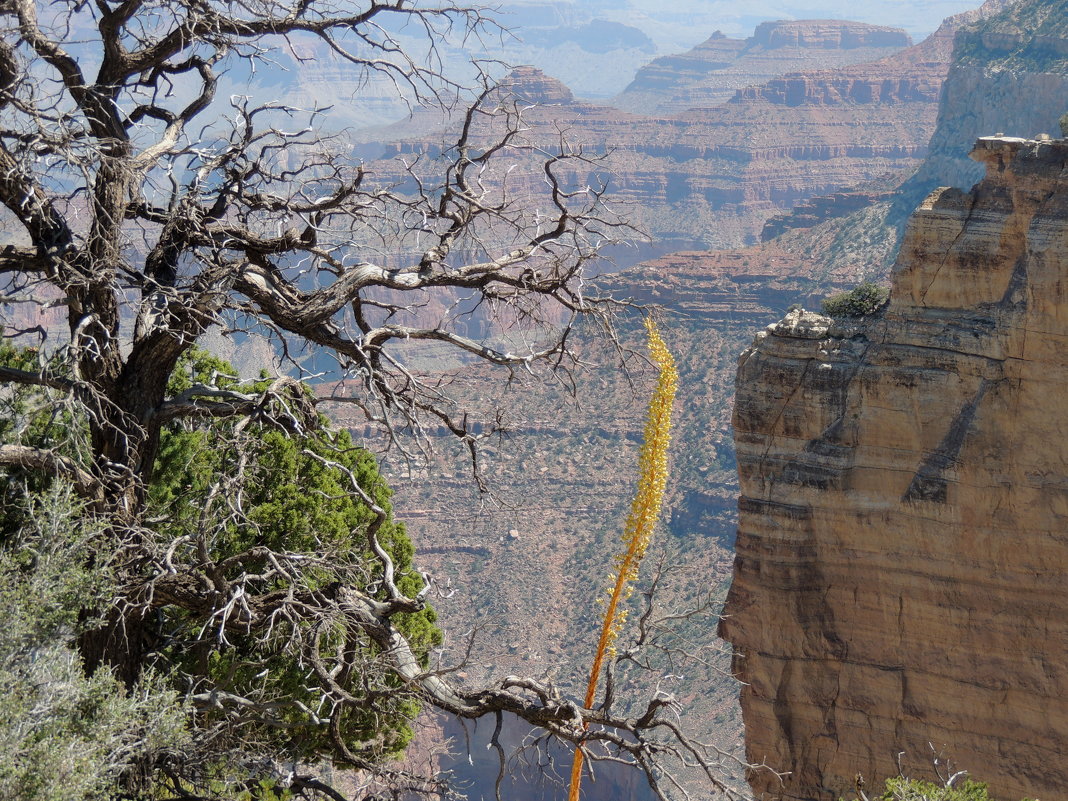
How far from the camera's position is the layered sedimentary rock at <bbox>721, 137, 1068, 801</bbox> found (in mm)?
24281

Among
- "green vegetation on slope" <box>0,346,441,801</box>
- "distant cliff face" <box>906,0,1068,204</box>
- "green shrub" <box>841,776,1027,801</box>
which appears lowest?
"green shrub" <box>841,776,1027,801</box>

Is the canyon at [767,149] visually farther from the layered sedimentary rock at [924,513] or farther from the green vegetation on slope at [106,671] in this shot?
the green vegetation on slope at [106,671]

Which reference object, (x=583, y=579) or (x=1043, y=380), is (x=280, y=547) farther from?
(x=583, y=579)

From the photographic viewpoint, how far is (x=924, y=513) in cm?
2555

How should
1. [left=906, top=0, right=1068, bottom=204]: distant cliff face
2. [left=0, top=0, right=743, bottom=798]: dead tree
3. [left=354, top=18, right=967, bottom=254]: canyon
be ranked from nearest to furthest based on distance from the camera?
1. [left=0, top=0, right=743, bottom=798]: dead tree
2. [left=906, top=0, right=1068, bottom=204]: distant cliff face
3. [left=354, top=18, right=967, bottom=254]: canyon

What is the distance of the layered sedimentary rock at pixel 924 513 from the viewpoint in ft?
79.7

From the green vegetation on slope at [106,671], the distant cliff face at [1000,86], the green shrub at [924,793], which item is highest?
the distant cliff face at [1000,86]

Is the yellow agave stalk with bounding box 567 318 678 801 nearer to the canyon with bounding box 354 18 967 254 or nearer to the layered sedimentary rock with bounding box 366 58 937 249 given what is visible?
the layered sedimentary rock with bounding box 366 58 937 249

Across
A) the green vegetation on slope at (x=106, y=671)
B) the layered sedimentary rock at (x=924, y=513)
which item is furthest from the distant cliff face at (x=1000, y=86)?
the green vegetation on slope at (x=106, y=671)

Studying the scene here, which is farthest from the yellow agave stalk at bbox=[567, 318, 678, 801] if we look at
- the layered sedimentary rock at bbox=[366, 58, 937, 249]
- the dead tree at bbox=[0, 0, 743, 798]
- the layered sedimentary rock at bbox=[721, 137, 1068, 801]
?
the layered sedimentary rock at bbox=[366, 58, 937, 249]

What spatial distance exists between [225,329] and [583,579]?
72.3 m

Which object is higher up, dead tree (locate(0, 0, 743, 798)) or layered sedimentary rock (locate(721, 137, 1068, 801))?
dead tree (locate(0, 0, 743, 798))

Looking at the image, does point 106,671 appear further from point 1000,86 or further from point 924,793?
point 1000,86

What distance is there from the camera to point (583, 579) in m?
80.2
